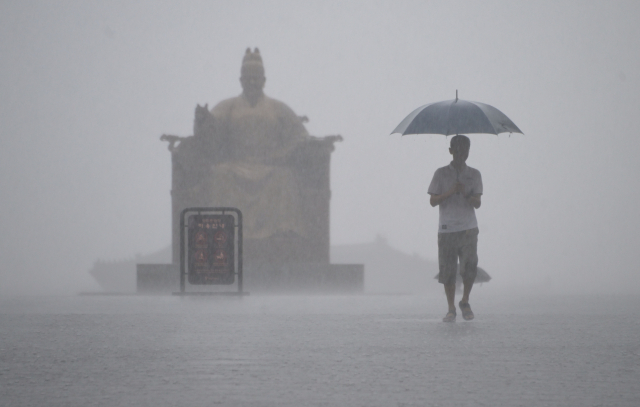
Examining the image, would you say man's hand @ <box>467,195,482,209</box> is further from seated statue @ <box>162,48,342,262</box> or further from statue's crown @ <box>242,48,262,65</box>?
statue's crown @ <box>242,48,262,65</box>

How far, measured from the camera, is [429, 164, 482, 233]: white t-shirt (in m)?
8.62

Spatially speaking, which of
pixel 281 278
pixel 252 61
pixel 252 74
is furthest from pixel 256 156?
pixel 281 278

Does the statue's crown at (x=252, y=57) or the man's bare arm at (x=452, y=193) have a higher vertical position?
the statue's crown at (x=252, y=57)

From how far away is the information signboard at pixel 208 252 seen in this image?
1491 cm

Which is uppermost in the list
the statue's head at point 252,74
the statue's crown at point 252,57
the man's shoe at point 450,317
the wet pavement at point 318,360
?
the statue's crown at point 252,57

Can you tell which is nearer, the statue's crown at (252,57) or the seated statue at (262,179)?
the seated statue at (262,179)

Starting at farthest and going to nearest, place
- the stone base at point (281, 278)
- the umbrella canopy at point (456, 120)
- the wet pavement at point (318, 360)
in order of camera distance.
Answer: the stone base at point (281, 278) < the umbrella canopy at point (456, 120) < the wet pavement at point (318, 360)

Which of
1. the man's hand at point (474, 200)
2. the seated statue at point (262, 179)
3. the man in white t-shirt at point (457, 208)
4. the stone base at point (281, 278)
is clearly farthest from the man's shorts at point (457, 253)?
the seated statue at point (262, 179)

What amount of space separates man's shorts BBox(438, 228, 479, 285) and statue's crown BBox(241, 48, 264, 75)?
60.5ft

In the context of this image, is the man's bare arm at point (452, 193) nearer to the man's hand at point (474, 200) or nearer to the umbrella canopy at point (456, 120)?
the man's hand at point (474, 200)

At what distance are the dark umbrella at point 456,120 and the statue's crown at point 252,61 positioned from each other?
58.4 ft

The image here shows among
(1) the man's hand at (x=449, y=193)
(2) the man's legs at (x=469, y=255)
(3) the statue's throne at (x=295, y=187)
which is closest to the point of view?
(1) the man's hand at (x=449, y=193)

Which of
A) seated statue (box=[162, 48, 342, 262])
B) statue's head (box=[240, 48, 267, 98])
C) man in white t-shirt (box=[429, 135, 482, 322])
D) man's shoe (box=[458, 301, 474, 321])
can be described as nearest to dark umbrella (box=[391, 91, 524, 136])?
man in white t-shirt (box=[429, 135, 482, 322])

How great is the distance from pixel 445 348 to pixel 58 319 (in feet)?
13.9
